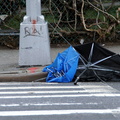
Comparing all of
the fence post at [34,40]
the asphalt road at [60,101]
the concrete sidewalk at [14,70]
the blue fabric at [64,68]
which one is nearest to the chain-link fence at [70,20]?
the concrete sidewalk at [14,70]

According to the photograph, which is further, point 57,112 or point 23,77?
point 23,77

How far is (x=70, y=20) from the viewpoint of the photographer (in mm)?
12781

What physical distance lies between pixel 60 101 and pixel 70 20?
6322mm

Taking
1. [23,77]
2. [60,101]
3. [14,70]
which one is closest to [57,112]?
[60,101]

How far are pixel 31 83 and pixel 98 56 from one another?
1.74 metres

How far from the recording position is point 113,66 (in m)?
8.70

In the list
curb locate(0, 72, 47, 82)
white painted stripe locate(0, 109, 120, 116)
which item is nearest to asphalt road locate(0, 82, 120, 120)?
white painted stripe locate(0, 109, 120, 116)

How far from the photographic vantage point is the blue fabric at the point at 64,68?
28.2 ft

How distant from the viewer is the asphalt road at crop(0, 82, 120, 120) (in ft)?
19.5

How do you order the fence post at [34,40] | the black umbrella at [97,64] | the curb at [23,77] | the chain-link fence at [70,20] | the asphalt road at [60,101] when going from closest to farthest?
1. the asphalt road at [60,101]
2. the black umbrella at [97,64]
3. the curb at [23,77]
4. the fence post at [34,40]
5. the chain-link fence at [70,20]

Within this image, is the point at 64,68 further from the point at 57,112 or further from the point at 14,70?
the point at 57,112

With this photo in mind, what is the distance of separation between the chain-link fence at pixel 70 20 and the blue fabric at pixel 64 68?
11.0 feet

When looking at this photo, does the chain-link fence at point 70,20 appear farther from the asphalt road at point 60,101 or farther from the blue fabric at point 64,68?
the asphalt road at point 60,101

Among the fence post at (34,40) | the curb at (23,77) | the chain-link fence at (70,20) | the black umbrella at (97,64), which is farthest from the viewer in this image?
the chain-link fence at (70,20)
